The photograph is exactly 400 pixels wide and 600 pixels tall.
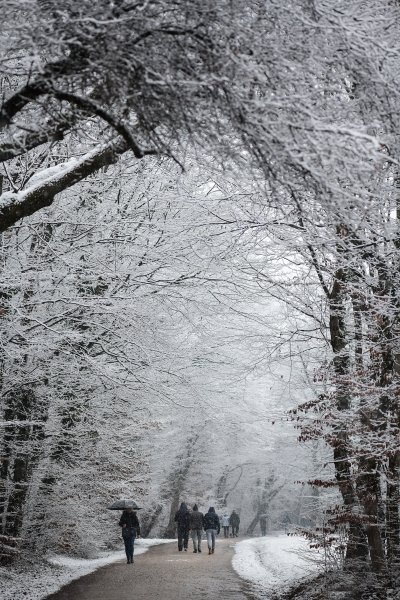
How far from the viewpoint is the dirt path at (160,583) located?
928cm

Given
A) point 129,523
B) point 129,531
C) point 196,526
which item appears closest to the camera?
point 129,531

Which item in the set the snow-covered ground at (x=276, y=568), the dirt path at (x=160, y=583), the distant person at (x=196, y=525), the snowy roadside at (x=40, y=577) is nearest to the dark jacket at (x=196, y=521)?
the distant person at (x=196, y=525)

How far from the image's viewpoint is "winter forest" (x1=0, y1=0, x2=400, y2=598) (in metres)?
3.19

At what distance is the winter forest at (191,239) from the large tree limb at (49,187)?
0.02 m

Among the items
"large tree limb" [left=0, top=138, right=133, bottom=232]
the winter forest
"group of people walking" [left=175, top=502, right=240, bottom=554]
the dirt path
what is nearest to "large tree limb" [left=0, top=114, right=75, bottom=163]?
the winter forest

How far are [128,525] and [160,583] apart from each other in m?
3.78

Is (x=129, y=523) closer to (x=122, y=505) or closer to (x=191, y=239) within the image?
(x=122, y=505)

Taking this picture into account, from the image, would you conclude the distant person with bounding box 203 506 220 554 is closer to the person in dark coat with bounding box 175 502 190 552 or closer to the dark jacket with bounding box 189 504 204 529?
the dark jacket with bounding box 189 504 204 529

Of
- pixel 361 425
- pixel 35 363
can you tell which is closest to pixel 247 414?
pixel 35 363

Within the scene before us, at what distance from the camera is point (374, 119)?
380 centimetres

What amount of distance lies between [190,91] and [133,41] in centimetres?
40

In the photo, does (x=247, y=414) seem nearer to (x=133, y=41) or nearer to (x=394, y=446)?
(x=394, y=446)

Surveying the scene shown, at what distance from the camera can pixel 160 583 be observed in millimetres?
10727

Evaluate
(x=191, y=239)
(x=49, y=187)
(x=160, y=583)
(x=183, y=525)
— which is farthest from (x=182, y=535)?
(x=49, y=187)
